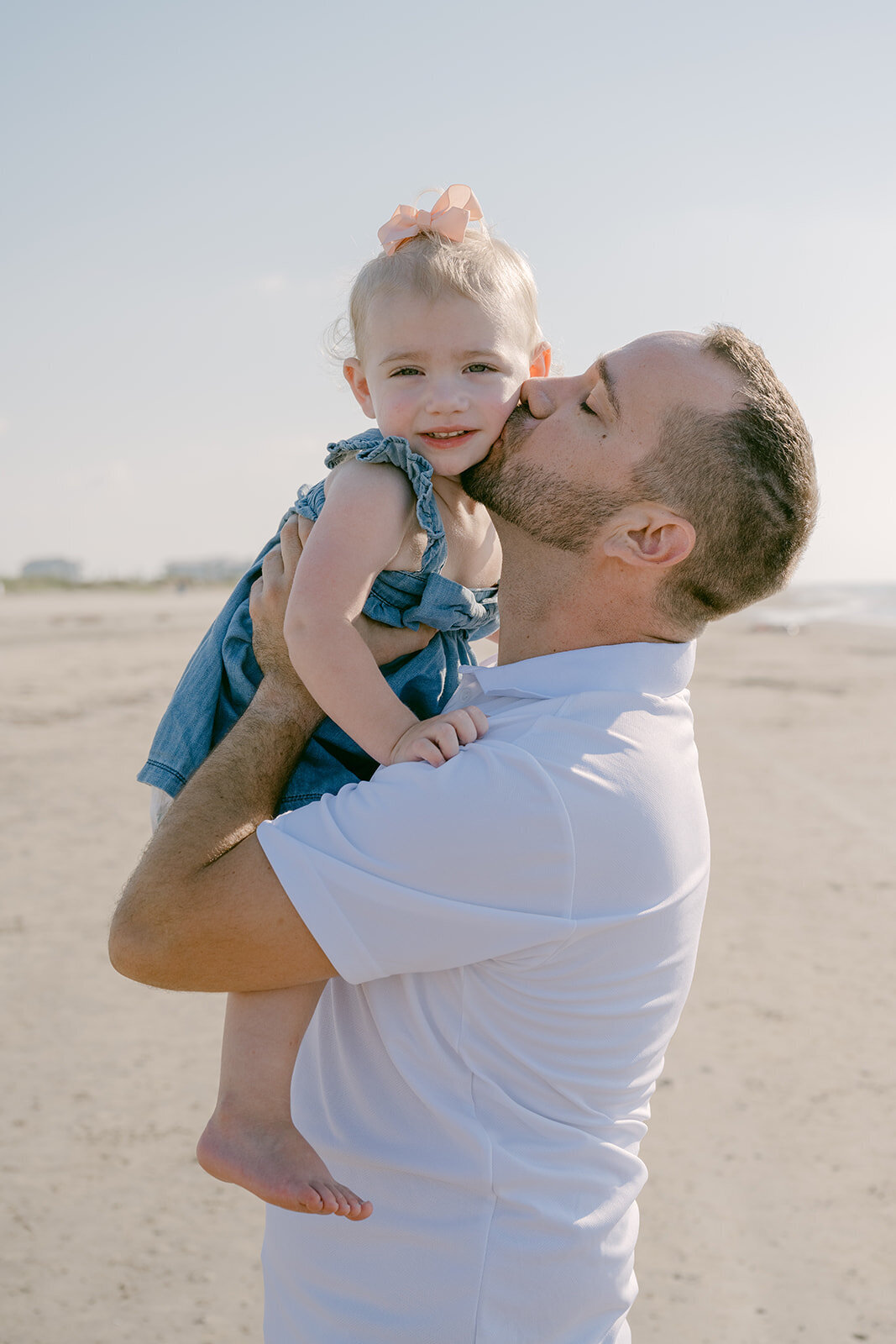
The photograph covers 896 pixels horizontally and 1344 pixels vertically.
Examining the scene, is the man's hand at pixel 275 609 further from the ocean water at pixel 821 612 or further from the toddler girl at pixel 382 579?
the ocean water at pixel 821 612

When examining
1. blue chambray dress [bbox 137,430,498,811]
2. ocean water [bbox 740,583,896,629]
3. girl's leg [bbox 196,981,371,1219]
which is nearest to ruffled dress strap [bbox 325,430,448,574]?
blue chambray dress [bbox 137,430,498,811]

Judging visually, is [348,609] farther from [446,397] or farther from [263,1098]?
[263,1098]

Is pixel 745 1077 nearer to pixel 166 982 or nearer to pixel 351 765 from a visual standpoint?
pixel 351 765

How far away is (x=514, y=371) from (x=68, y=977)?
507cm

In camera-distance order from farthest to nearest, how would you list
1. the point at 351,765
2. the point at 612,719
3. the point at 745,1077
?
the point at 745,1077 → the point at 351,765 → the point at 612,719

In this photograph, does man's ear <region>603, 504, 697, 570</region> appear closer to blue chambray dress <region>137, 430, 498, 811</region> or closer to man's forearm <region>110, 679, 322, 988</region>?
blue chambray dress <region>137, 430, 498, 811</region>

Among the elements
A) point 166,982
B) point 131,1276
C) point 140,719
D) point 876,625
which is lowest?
point 876,625

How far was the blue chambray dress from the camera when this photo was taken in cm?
227

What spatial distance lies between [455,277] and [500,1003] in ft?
5.20

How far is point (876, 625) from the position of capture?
39031 mm

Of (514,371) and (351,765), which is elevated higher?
(514,371)

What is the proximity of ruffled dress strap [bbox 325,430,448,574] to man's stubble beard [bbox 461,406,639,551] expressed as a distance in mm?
126

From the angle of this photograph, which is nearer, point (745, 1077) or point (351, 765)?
point (351, 765)

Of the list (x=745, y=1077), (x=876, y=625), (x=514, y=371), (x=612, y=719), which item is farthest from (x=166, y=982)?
(x=876, y=625)
